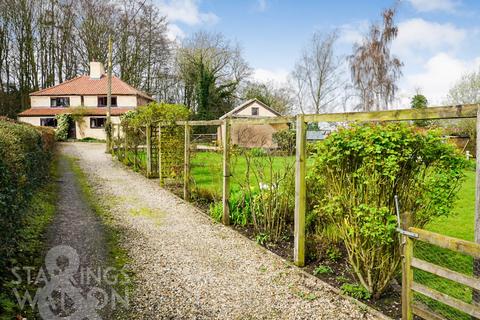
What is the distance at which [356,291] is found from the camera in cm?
418

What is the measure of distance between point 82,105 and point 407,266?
130ft

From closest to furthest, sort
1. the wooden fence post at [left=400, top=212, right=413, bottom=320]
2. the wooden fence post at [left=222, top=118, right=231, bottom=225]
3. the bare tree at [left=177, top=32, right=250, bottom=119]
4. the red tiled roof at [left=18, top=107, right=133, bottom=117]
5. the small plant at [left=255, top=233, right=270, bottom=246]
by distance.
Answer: the wooden fence post at [left=400, top=212, right=413, bottom=320] → the small plant at [left=255, top=233, right=270, bottom=246] → the wooden fence post at [left=222, top=118, right=231, bottom=225] → the red tiled roof at [left=18, top=107, right=133, bottom=117] → the bare tree at [left=177, top=32, right=250, bottom=119]

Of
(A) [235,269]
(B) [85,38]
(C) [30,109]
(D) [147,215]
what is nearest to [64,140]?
(C) [30,109]

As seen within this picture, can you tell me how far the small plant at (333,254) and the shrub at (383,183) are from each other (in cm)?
96

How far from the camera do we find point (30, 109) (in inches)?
1478

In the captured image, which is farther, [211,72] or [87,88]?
[211,72]

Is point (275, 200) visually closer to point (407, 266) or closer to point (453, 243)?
point (407, 266)

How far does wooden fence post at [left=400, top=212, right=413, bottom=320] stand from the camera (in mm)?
3285

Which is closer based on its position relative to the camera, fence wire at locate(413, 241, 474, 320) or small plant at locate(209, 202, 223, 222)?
fence wire at locate(413, 241, 474, 320)

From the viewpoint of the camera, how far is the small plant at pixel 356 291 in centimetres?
410

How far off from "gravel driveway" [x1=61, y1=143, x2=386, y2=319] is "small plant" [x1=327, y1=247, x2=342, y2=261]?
0.63 m

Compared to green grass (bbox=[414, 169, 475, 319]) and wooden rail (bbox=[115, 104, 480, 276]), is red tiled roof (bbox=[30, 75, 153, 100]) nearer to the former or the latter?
wooden rail (bbox=[115, 104, 480, 276])

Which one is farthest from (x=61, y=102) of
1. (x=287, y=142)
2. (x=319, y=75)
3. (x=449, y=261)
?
(x=449, y=261)

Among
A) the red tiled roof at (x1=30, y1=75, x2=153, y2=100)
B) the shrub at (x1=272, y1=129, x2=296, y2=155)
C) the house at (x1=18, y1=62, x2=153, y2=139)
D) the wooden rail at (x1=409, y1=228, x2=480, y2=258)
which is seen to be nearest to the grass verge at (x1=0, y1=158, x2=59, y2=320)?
the wooden rail at (x1=409, y1=228, x2=480, y2=258)
